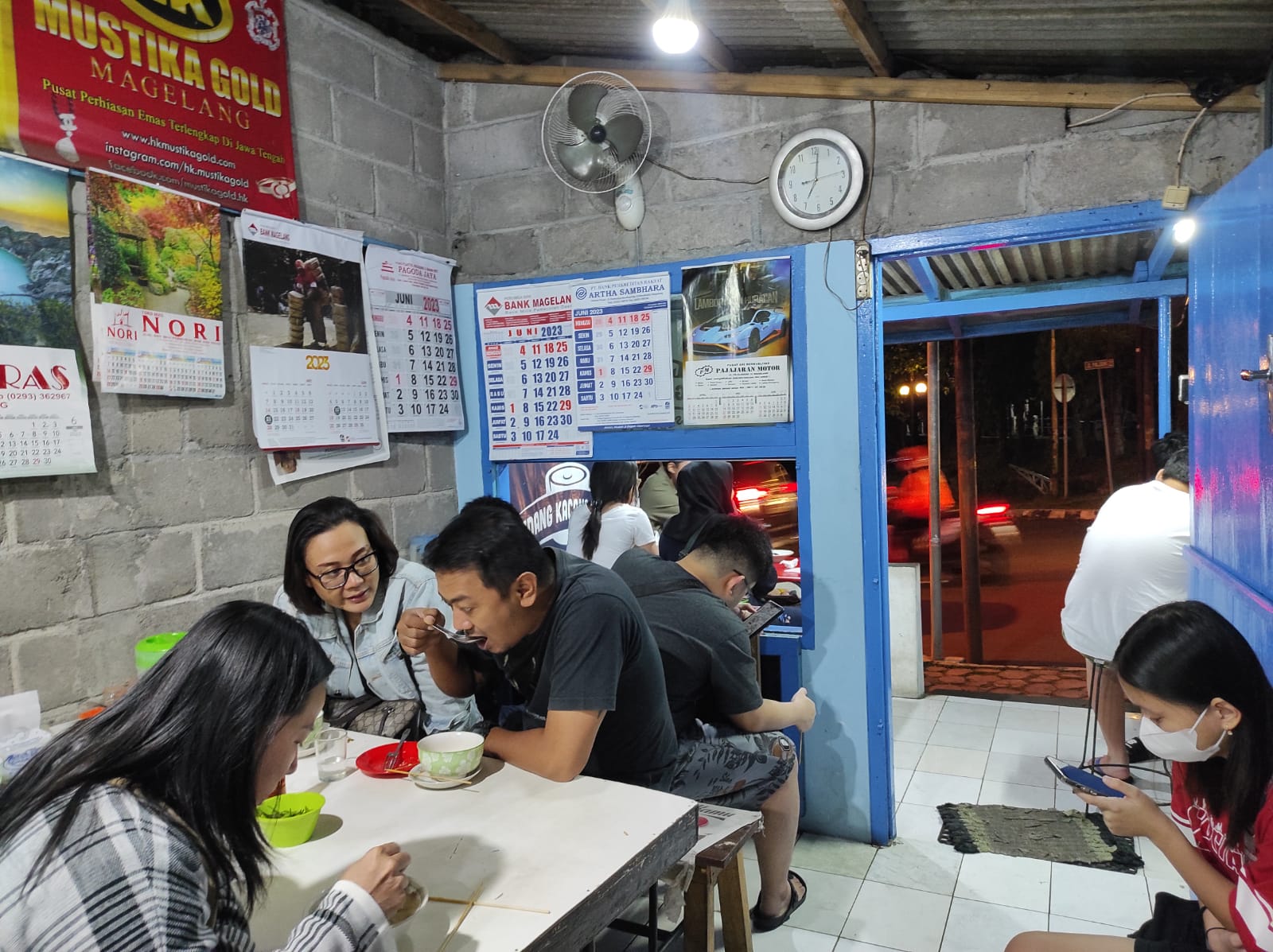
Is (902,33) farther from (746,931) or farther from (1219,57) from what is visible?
(746,931)

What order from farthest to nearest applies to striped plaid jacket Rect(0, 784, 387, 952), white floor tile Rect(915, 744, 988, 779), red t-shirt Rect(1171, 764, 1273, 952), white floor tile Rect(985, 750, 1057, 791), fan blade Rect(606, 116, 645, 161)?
white floor tile Rect(915, 744, 988, 779)
white floor tile Rect(985, 750, 1057, 791)
fan blade Rect(606, 116, 645, 161)
red t-shirt Rect(1171, 764, 1273, 952)
striped plaid jacket Rect(0, 784, 387, 952)

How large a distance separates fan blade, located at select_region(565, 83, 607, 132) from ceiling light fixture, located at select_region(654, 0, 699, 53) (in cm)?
89

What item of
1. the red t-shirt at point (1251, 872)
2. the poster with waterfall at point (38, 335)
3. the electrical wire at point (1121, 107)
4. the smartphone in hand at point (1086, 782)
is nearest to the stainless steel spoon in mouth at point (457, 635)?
the poster with waterfall at point (38, 335)

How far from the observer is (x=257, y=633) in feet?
3.72

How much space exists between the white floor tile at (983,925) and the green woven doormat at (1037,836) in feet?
1.28

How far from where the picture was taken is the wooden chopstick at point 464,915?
1.25m

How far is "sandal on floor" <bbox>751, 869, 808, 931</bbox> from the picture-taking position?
2701mm

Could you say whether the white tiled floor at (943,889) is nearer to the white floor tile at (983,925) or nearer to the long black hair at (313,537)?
the white floor tile at (983,925)

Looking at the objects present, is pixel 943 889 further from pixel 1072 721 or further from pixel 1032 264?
pixel 1032 264

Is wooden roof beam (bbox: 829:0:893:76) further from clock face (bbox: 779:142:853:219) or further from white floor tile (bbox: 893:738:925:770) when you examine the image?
white floor tile (bbox: 893:738:925:770)

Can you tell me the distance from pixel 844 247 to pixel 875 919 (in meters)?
2.23

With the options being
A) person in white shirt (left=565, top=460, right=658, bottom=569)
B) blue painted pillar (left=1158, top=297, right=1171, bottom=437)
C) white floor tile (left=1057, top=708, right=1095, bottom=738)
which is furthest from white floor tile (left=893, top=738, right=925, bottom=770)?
blue painted pillar (left=1158, top=297, right=1171, bottom=437)

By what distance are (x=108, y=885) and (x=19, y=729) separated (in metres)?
1.29

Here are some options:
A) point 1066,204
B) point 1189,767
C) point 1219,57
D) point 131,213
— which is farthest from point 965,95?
point 131,213
